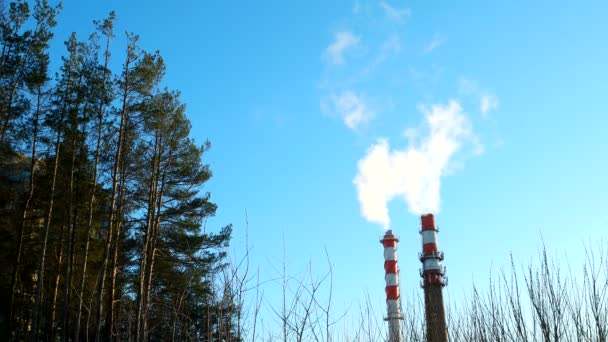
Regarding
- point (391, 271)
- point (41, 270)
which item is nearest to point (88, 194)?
point (41, 270)

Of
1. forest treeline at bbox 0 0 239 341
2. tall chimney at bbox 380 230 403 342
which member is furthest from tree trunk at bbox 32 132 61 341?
tall chimney at bbox 380 230 403 342

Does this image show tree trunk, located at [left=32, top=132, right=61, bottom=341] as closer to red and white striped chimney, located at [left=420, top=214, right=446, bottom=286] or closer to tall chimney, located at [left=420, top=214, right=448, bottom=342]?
tall chimney, located at [left=420, top=214, right=448, bottom=342]

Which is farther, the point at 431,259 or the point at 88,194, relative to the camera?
the point at 431,259

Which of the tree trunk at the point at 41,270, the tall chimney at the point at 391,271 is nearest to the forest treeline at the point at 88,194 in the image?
the tree trunk at the point at 41,270

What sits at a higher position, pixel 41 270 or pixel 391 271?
pixel 391 271

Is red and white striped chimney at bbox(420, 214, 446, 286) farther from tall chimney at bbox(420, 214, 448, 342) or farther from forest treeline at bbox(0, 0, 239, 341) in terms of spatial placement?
forest treeline at bbox(0, 0, 239, 341)

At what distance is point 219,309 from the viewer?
705 cm

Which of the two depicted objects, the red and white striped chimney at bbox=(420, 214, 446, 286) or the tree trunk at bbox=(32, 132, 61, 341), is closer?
the tree trunk at bbox=(32, 132, 61, 341)

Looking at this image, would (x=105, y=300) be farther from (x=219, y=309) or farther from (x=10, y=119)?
(x=219, y=309)

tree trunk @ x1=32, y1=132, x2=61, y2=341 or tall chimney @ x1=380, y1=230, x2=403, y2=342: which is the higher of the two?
tall chimney @ x1=380, y1=230, x2=403, y2=342

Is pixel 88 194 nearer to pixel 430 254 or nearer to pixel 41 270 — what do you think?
pixel 41 270

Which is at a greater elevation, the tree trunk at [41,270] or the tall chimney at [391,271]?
the tall chimney at [391,271]

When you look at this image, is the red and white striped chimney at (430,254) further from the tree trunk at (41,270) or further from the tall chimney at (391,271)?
the tree trunk at (41,270)

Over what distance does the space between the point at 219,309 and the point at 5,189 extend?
12702mm
